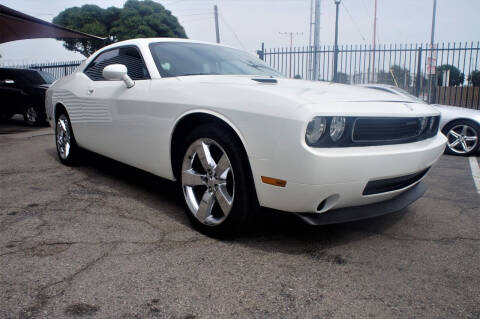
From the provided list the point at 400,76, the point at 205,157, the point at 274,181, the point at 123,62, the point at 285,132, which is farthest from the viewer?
the point at 400,76

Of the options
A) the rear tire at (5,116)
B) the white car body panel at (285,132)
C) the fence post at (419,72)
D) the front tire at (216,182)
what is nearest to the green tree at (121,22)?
the rear tire at (5,116)

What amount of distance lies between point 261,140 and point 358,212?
74 cm

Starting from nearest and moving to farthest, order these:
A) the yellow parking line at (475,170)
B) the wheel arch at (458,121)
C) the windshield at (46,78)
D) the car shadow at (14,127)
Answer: the yellow parking line at (475,170) < the wheel arch at (458,121) < the car shadow at (14,127) < the windshield at (46,78)

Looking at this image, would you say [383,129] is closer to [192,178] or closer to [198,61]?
[192,178]

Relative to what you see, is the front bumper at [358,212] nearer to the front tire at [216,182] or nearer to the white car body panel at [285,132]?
the white car body panel at [285,132]

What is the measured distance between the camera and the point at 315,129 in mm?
2172

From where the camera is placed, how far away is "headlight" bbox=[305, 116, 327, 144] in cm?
215

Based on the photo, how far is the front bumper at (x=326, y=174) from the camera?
2.13 metres

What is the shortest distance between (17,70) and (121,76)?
8.38 metres

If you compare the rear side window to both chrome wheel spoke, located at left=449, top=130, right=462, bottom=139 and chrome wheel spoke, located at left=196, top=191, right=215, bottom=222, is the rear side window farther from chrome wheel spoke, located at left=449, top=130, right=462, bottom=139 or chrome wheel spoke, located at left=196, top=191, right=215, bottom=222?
chrome wheel spoke, located at left=449, top=130, right=462, bottom=139

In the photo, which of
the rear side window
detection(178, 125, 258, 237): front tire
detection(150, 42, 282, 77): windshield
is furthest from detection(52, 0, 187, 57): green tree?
detection(178, 125, 258, 237): front tire

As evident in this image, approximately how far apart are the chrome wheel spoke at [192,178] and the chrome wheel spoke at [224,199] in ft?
0.62

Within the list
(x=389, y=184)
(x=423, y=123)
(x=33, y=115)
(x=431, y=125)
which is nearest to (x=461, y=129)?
(x=431, y=125)

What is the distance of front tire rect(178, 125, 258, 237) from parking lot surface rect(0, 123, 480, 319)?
13 cm
